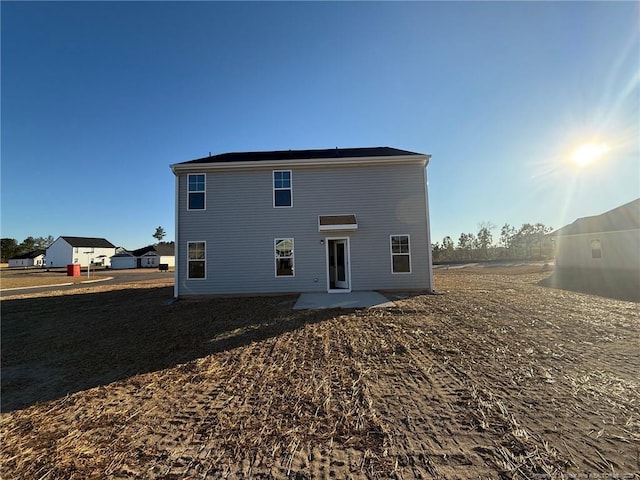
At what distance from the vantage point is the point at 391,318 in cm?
711

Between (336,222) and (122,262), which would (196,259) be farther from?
(122,262)

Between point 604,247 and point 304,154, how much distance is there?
21045 millimetres

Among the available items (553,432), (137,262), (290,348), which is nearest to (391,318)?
(290,348)

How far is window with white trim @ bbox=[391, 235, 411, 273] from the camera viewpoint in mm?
11219

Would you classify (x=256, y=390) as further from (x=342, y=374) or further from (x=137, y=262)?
(x=137, y=262)

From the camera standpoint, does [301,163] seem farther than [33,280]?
No

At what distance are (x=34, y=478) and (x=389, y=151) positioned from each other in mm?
13233

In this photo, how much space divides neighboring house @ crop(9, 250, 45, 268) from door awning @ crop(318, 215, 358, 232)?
76904mm

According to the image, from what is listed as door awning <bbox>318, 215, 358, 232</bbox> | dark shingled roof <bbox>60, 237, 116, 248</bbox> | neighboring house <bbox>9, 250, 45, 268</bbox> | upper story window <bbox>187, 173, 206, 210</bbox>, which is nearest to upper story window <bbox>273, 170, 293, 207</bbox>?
door awning <bbox>318, 215, 358, 232</bbox>

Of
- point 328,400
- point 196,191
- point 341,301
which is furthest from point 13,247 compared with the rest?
point 328,400

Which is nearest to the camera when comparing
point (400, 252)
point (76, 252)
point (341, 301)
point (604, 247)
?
point (341, 301)

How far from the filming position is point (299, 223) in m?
11.4

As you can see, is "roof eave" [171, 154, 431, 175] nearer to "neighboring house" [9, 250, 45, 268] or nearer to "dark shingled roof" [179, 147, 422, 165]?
"dark shingled roof" [179, 147, 422, 165]

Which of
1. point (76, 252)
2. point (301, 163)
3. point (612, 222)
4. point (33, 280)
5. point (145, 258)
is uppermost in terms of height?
point (301, 163)
